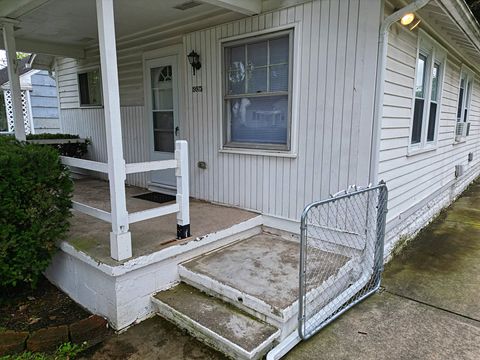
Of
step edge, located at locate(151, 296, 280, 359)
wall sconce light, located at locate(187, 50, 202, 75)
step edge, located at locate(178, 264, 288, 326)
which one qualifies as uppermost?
wall sconce light, located at locate(187, 50, 202, 75)

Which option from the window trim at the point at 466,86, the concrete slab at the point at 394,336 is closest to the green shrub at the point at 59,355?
the concrete slab at the point at 394,336

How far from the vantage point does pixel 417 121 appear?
170 inches

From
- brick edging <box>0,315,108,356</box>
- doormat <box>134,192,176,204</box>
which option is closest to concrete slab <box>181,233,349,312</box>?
brick edging <box>0,315,108,356</box>

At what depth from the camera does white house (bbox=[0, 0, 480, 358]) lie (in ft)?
8.89

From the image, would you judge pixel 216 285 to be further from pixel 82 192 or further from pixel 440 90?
pixel 440 90

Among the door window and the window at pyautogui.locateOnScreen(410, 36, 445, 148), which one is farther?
the door window

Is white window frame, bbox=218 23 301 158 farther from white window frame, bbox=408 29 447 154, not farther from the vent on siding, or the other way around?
white window frame, bbox=408 29 447 154

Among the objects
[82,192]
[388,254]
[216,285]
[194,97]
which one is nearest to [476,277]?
[388,254]

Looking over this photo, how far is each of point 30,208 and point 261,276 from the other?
2.04 metres

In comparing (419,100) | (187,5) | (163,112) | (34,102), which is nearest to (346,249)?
(419,100)

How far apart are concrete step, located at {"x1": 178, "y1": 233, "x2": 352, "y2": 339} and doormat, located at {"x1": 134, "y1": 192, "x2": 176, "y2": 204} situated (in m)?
1.58

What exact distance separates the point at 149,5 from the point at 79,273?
303 cm

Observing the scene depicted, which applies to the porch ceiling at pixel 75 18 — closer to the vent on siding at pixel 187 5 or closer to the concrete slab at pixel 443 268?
the vent on siding at pixel 187 5

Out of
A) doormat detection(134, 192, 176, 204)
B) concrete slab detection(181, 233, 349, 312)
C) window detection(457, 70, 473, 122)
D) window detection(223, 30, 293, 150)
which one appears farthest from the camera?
window detection(457, 70, 473, 122)
